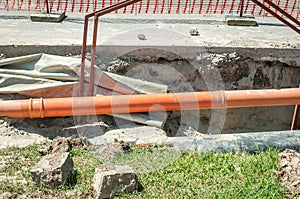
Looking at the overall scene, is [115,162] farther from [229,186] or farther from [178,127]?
[178,127]

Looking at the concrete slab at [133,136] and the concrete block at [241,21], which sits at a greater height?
the concrete block at [241,21]

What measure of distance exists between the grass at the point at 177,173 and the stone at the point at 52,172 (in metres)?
0.06

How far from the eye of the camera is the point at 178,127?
20.7 feet

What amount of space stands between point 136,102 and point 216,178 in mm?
1562

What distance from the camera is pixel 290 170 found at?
4094 millimetres

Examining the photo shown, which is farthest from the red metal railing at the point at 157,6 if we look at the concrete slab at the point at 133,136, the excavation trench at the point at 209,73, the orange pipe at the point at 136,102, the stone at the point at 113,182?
the stone at the point at 113,182

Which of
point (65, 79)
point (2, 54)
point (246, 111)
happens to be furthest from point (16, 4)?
point (246, 111)

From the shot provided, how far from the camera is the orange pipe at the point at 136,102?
199 inches

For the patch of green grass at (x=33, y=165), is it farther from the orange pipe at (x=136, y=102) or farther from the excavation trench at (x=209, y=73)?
the excavation trench at (x=209, y=73)

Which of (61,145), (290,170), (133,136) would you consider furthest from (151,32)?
(290,170)

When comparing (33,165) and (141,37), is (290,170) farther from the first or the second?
(141,37)

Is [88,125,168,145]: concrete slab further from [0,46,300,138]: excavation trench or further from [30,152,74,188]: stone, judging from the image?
[30,152,74,188]: stone

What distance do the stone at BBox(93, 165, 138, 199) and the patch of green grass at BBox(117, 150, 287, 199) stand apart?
8cm

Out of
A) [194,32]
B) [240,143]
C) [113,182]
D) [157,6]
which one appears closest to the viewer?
[113,182]
